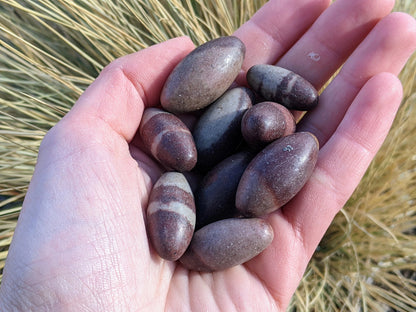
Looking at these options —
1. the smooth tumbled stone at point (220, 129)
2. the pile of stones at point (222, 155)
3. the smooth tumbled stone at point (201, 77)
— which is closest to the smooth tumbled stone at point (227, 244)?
the pile of stones at point (222, 155)

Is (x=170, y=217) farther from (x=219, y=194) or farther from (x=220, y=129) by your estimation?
(x=220, y=129)

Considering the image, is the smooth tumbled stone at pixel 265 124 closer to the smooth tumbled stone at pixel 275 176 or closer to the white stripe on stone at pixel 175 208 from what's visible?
the smooth tumbled stone at pixel 275 176

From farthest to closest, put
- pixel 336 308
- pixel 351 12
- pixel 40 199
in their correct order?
pixel 336 308, pixel 351 12, pixel 40 199

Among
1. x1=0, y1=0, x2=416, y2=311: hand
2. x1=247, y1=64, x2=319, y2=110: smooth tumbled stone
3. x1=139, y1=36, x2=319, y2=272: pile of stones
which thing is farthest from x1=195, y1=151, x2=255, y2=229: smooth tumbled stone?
x1=247, y1=64, x2=319, y2=110: smooth tumbled stone

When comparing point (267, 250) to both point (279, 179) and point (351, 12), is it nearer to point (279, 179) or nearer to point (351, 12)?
point (279, 179)

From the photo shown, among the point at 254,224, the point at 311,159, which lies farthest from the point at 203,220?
the point at 311,159

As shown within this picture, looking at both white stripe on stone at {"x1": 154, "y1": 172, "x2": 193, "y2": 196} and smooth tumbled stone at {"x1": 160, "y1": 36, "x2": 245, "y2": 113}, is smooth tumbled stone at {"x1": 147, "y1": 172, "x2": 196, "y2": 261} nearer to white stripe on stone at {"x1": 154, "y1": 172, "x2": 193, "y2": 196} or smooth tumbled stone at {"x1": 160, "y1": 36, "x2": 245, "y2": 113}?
white stripe on stone at {"x1": 154, "y1": 172, "x2": 193, "y2": 196}
